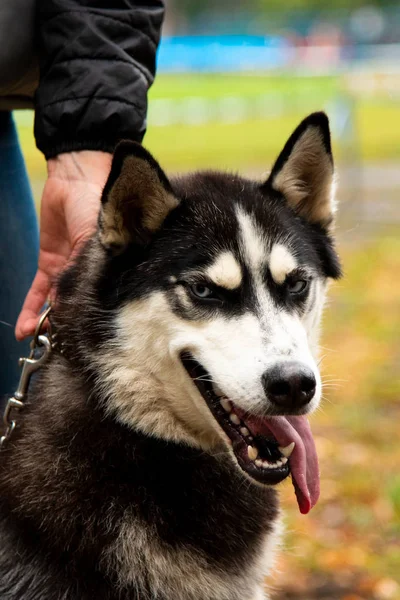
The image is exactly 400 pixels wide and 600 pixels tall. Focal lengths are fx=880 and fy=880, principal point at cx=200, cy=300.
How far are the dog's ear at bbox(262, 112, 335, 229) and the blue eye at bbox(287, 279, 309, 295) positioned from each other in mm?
331

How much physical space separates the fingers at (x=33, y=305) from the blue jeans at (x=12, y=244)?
0.07 meters

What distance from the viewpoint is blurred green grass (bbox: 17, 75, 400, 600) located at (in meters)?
3.98

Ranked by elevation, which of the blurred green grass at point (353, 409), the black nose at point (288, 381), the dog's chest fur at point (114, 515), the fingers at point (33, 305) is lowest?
the blurred green grass at point (353, 409)

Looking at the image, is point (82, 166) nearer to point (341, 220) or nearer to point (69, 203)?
point (69, 203)

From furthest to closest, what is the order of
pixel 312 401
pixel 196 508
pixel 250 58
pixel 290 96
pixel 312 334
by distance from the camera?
pixel 250 58
pixel 290 96
pixel 312 334
pixel 196 508
pixel 312 401

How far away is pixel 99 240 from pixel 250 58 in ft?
97.5

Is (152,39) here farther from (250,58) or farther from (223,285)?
(250,58)

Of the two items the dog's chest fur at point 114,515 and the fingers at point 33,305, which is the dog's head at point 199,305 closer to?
the dog's chest fur at point 114,515

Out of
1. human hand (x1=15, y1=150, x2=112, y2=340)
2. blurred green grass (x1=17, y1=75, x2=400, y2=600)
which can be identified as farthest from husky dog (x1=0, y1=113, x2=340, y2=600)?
blurred green grass (x1=17, y1=75, x2=400, y2=600)

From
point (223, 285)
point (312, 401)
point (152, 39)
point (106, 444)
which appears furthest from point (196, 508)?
point (152, 39)

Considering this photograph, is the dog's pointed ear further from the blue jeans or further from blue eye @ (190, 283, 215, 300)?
the blue jeans

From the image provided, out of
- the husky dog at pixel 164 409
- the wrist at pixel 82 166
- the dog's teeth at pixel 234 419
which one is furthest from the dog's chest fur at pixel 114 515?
the wrist at pixel 82 166

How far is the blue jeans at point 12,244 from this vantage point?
3.03 meters

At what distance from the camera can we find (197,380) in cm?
258
